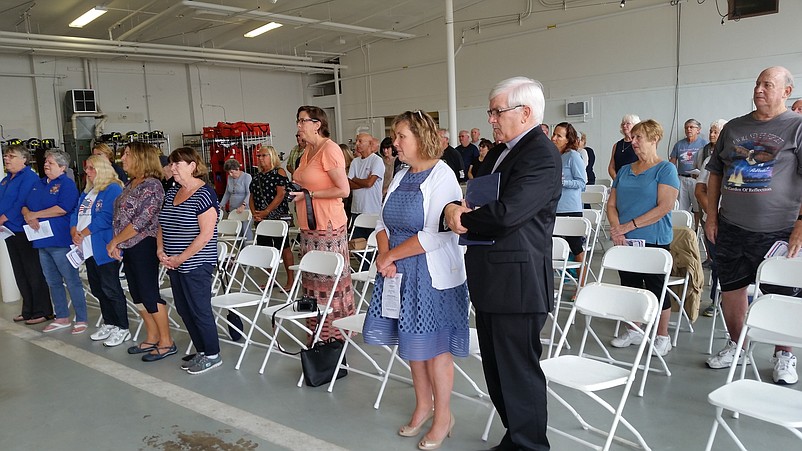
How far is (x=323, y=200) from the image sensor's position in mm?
3900

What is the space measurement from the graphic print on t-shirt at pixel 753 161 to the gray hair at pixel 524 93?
60.0 inches

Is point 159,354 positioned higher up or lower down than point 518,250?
lower down

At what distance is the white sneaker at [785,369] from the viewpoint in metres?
3.28

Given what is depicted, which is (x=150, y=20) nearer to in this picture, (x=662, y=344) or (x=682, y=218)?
(x=682, y=218)

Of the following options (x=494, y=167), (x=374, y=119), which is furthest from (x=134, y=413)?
(x=374, y=119)

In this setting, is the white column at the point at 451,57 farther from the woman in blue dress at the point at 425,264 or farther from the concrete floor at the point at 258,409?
the woman in blue dress at the point at 425,264

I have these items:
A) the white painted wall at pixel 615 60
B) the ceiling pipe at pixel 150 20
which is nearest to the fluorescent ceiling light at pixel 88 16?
the ceiling pipe at pixel 150 20

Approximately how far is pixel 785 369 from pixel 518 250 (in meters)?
2.06

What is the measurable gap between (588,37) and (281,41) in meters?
7.42

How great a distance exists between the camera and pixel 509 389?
2.41m

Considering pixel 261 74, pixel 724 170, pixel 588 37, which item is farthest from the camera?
pixel 261 74

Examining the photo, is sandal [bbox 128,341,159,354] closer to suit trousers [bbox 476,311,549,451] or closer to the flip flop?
the flip flop

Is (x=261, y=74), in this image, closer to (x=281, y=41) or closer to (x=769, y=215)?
(x=281, y=41)

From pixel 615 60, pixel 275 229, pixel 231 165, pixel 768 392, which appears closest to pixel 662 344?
pixel 768 392
